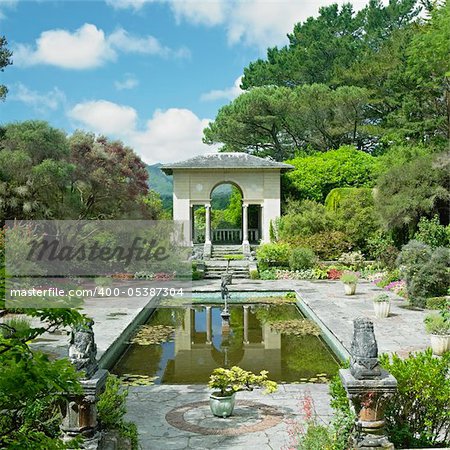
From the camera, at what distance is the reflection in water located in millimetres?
9547

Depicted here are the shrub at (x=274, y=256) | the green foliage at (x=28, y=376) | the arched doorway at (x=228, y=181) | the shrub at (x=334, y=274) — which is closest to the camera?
the green foliage at (x=28, y=376)

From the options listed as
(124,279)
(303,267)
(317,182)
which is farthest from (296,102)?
(124,279)

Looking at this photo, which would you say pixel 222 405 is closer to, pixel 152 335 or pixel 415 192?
pixel 152 335

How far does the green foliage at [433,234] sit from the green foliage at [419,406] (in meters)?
14.9

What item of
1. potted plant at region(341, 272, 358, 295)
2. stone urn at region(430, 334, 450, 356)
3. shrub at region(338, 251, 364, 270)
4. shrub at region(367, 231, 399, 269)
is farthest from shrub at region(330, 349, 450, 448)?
shrub at region(338, 251, 364, 270)

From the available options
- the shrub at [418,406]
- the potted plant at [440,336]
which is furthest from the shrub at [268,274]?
the shrub at [418,406]

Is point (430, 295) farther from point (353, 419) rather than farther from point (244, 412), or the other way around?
point (353, 419)

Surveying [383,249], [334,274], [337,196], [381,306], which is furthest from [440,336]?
[337,196]

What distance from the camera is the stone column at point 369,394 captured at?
5043 mm

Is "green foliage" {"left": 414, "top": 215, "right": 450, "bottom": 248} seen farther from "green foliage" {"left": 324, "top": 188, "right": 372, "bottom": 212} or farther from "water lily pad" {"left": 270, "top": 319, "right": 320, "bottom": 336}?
"water lily pad" {"left": 270, "top": 319, "right": 320, "bottom": 336}

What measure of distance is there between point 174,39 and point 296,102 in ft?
65.5

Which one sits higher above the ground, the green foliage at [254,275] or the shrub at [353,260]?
the shrub at [353,260]

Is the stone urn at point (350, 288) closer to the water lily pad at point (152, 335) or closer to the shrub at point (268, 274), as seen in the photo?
the shrub at point (268, 274)

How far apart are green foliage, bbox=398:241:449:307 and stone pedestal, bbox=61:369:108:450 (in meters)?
11.6
